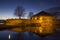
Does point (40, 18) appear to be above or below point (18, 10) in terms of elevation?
below

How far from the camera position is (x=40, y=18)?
5556 cm

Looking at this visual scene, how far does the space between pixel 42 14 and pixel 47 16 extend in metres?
2.71

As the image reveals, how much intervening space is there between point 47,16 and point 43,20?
8.55ft

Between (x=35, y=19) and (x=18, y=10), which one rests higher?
(x=18, y=10)

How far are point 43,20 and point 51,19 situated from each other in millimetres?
3799

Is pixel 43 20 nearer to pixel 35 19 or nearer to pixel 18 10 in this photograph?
pixel 35 19

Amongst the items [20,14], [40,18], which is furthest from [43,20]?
[20,14]

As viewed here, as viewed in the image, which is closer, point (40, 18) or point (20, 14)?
point (40, 18)

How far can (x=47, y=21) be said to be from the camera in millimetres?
54562

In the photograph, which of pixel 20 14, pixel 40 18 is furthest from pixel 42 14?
pixel 20 14

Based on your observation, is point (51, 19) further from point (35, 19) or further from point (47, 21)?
point (35, 19)

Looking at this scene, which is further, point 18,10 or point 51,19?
point 18,10

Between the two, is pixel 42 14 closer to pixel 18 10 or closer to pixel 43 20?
pixel 43 20

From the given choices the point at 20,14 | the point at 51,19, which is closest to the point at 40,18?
the point at 51,19
